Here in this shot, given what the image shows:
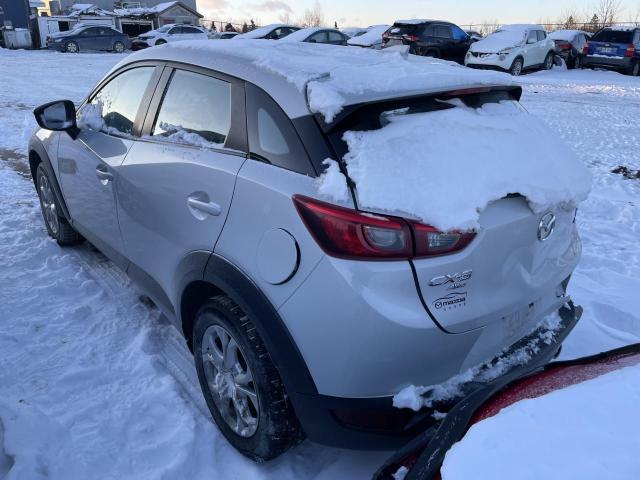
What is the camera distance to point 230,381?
2.45 metres

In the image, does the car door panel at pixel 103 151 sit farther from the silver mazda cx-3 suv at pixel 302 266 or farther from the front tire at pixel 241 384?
the front tire at pixel 241 384

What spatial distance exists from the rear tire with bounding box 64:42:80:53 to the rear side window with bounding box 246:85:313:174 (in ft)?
94.8

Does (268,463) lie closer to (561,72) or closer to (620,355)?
(620,355)

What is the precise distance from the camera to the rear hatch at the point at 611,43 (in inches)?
769

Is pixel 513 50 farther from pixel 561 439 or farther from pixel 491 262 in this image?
pixel 561 439

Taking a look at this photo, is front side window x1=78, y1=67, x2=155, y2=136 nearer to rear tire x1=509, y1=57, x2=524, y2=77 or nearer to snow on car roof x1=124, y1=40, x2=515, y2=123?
snow on car roof x1=124, y1=40, x2=515, y2=123

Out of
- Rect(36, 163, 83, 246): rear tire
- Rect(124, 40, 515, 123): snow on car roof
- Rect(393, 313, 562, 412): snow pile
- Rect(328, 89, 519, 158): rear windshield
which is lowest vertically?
Rect(36, 163, 83, 246): rear tire

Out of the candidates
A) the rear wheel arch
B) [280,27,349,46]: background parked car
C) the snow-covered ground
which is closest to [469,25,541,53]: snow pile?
[280,27,349,46]: background parked car

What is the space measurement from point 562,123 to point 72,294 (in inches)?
358

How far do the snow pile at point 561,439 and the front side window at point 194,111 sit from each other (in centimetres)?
161

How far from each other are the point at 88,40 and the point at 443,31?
1779 cm

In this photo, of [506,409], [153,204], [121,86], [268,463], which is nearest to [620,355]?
[506,409]

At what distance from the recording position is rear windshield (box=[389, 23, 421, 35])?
19.5m

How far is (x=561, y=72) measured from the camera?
2055 centimetres
